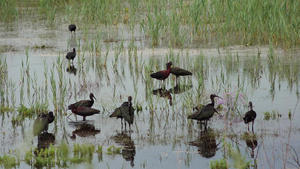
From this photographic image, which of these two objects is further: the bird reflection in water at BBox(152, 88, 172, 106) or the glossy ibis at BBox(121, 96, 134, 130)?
the bird reflection in water at BBox(152, 88, 172, 106)

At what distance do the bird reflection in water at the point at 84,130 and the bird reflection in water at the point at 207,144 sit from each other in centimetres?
168

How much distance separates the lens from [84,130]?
29.9 feet

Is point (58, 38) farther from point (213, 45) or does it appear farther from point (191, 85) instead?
point (191, 85)

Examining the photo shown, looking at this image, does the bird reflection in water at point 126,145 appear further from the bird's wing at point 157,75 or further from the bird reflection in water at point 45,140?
the bird's wing at point 157,75

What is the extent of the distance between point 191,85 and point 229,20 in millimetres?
5204

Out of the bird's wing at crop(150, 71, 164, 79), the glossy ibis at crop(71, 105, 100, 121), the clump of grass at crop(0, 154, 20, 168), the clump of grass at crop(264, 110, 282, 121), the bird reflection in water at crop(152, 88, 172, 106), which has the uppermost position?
the bird's wing at crop(150, 71, 164, 79)

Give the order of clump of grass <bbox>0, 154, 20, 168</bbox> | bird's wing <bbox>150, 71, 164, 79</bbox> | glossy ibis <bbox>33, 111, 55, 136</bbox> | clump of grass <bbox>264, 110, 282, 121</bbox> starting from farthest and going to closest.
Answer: bird's wing <bbox>150, 71, 164, 79</bbox> → clump of grass <bbox>264, 110, 282, 121</bbox> → glossy ibis <bbox>33, 111, 55, 136</bbox> → clump of grass <bbox>0, 154, 20, 168</bbox>

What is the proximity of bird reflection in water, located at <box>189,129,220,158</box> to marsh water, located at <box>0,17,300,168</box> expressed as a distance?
0.01 m

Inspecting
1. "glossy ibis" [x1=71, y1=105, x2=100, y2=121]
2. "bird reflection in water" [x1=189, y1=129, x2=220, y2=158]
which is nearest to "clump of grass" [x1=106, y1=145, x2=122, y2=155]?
"bird reflection in water" [x1=189, y1=129, x2=220, y2=158]

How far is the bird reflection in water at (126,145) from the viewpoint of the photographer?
24.8ft

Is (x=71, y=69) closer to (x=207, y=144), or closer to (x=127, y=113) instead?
(x=127, y=113)

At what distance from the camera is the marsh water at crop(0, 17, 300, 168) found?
7.51 meters

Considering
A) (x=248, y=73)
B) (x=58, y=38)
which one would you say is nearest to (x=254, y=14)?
(x=248, y=73)

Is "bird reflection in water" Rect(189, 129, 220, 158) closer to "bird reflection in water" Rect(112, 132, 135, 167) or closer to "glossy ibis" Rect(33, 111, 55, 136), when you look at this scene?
"bird reflection in water" Rect(112, 132, 135, 167)
